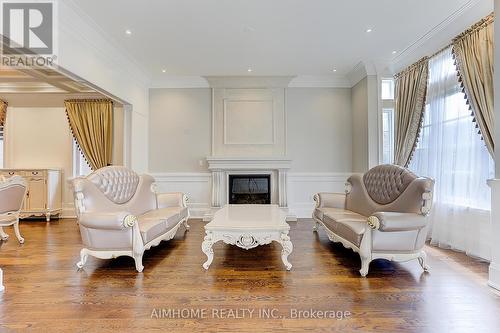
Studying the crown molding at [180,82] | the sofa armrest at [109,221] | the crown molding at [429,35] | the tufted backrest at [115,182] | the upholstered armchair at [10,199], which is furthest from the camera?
the crown molding at [180,82]

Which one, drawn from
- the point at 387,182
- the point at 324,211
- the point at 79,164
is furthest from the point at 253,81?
the point at 79,164

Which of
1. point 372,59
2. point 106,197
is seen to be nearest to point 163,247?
point 106,197

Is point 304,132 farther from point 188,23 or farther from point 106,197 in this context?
point 106,197

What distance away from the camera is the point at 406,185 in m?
3.21

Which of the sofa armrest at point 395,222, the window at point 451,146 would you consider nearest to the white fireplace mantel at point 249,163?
the window at point 451,146

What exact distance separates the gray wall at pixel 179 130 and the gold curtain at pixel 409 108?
151 inches

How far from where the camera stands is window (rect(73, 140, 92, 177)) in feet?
19.4

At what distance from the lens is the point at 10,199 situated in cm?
379

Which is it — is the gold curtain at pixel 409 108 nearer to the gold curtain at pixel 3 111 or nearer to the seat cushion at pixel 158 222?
the seat cushion at pixel 158 222

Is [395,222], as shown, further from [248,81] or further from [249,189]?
[248,81]

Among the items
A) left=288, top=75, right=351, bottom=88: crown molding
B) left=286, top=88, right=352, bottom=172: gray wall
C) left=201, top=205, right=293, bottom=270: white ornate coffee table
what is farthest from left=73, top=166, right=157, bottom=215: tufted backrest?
left=288, top=75, right=351, bottom=88: crown molding

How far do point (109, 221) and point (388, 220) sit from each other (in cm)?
299

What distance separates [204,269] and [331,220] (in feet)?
5.99

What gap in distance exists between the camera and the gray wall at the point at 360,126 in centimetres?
511
